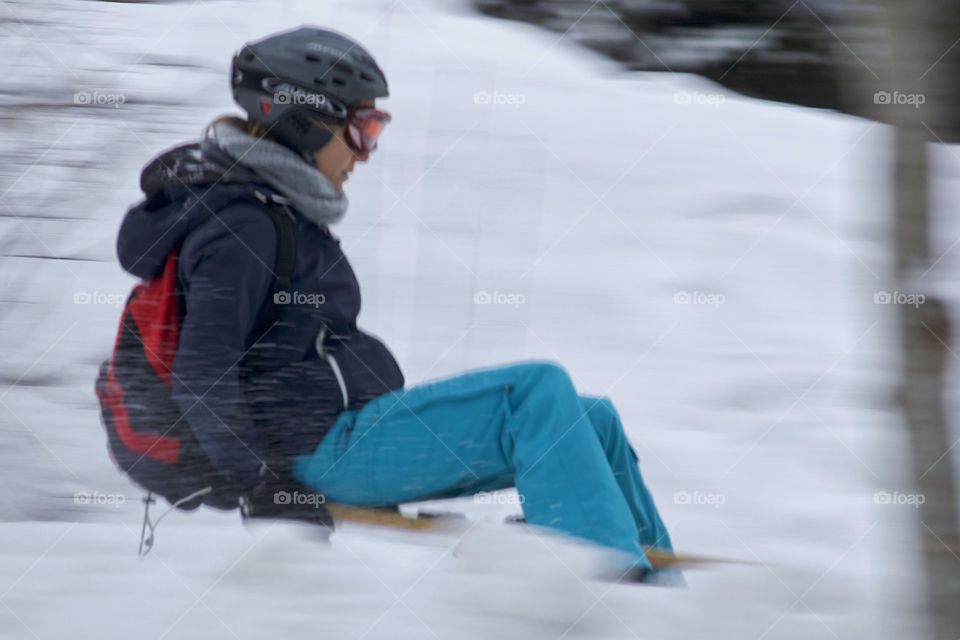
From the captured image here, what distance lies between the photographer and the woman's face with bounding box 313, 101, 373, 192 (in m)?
2.68

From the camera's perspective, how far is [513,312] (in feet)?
12.0

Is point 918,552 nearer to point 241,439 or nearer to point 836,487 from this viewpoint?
point 836,487

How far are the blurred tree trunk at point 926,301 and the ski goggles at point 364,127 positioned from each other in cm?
125

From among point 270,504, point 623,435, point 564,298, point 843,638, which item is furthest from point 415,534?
point 564,298

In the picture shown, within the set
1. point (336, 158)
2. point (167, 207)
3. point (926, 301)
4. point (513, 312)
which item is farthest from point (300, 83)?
point (926, 301)

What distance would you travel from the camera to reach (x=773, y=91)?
3990 millimetres

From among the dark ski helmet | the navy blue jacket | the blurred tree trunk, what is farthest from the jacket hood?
the blurred tree trunk

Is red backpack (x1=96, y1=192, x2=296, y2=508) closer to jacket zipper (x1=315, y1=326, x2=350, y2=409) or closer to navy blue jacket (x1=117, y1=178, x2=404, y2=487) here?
navy blue jacket (x1=117, y1=178, x2=404, y2=487)

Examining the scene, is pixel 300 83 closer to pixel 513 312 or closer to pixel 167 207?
pixel 167 207

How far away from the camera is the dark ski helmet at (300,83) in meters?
2.62

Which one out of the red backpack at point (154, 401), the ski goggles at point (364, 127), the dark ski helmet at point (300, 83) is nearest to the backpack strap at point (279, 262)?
the red backpack at point (154, 401)

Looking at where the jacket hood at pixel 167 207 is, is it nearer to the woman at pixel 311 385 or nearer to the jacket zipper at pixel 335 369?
the woman at pixel 311 385

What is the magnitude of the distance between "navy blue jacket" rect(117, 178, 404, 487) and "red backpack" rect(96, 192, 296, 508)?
0.03 meters

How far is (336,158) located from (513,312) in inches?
43.1
